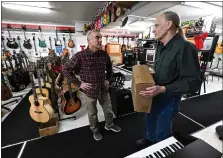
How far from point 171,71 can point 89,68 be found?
99 centimetres

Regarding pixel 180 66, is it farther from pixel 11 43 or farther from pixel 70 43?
pixel 11 43

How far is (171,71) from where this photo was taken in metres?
1.08

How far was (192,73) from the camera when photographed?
0.98m

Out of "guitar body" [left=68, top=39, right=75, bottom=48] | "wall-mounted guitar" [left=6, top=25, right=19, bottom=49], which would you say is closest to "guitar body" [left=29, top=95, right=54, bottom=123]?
"wall-mounted guitar" [left=6, top=25, right=19, bottom=49]

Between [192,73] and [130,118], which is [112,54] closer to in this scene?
[130,118]

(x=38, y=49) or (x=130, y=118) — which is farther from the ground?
(x=38, y=49)

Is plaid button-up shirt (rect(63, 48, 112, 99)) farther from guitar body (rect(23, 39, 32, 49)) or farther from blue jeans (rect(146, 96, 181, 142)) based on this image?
guitar body (rect(23, 39, 32, 49))

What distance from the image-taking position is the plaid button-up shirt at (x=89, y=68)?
1639 millimetres

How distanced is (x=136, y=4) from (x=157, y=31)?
1.37 meters

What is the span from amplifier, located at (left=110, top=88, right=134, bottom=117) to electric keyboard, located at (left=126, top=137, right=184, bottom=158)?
161 cm

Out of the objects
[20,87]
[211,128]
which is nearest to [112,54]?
[20,87]

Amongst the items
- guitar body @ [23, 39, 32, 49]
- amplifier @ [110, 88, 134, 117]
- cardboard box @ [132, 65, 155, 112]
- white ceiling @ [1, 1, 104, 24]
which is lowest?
amplifier @ [110, 88, 134, 117]

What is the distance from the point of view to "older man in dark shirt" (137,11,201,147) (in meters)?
0.98

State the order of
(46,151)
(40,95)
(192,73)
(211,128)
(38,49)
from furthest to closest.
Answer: (38,49) → (40,95) → (46,151) → (192,73) → (211,128)
